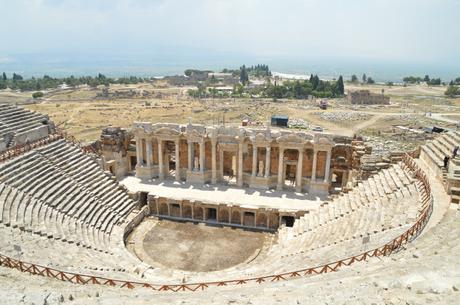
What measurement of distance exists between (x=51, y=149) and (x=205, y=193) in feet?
42.0

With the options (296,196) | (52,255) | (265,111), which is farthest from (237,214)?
(265,111)

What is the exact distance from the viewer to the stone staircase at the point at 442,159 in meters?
→ 20.4

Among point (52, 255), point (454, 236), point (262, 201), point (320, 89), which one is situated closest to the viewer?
point (454, 236)

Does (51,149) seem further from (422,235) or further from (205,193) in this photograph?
(422,235)

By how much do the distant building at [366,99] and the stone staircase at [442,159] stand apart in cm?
7785

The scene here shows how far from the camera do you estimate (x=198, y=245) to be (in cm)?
2655

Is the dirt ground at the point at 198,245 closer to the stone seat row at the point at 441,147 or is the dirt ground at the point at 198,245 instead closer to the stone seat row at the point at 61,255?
the stone seat row at the point at 61,255

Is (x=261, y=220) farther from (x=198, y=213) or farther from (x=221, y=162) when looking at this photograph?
(x=221, y=162)

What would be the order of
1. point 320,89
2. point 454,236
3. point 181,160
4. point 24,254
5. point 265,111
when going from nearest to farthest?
point 454,236
point 24,254
point 181,160
point 265,111
point 320,89

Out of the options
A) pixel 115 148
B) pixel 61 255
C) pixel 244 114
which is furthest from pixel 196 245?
pixel 244 114

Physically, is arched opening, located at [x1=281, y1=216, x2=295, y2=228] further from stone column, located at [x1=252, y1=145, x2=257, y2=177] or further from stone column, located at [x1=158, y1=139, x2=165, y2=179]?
stone column, located at [x1=158, y1=139, x2=165, y2=179]

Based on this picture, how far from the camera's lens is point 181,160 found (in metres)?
36.7

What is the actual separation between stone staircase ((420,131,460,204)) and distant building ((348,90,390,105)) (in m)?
77.9

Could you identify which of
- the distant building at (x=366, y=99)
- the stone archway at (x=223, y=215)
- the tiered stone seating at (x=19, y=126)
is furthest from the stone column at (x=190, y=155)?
the distant building at (x=366, y=99)
